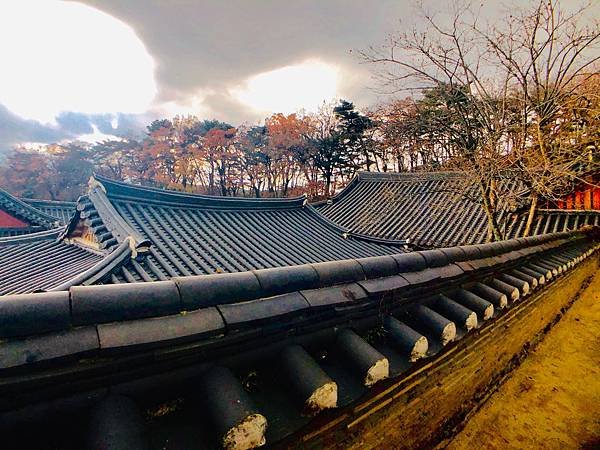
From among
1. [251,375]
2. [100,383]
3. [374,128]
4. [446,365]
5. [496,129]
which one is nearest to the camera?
[100,383]

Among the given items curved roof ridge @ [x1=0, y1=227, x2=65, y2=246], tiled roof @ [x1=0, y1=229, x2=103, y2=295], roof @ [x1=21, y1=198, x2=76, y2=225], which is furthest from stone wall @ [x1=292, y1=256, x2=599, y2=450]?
roof @ [x1=21, y1=198, x2=76, y2=225]

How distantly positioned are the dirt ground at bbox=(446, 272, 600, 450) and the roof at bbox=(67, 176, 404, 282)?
563cm

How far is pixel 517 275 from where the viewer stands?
3.99 meters

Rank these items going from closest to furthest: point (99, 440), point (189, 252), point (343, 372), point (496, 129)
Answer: point (99, 440) < point (343, 372) < point (189, 252) < point (496, 129)

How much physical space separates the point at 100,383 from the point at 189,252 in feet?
23.1

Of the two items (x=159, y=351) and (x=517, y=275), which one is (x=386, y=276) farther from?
(x=517, y=275)

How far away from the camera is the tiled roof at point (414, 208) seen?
12648 millimetres

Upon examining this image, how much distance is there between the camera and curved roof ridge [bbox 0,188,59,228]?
15391 mm

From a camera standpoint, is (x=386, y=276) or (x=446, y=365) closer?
(x=386, y=276)

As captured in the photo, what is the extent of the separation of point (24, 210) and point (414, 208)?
806 inches

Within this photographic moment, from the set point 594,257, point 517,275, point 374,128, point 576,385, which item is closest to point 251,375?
point 517,275

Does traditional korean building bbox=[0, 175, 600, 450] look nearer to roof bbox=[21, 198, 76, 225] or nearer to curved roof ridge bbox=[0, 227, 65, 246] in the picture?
curved roof ridge bbox=[0, 227, 65, 246]

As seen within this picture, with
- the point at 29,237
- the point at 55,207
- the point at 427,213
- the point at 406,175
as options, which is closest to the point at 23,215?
the point at 55,207

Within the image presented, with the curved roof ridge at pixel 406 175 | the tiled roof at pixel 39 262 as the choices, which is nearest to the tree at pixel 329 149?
the curved roof ridge at pixel 406 175
